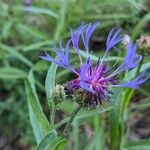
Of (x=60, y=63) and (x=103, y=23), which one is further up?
(x=103, y=23)

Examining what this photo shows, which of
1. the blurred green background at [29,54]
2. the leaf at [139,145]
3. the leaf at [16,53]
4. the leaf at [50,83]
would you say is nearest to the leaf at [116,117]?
the leaf at [139,145]

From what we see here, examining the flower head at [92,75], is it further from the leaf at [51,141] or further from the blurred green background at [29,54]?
the blurred green background at [29,54]

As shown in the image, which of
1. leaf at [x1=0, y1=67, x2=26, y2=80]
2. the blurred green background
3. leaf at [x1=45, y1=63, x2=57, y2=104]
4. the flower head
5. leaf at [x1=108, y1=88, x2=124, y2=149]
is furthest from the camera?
the blurred green background

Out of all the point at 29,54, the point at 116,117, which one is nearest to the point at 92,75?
the point at 116,117

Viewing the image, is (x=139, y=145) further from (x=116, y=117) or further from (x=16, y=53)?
(x=16, y=53)

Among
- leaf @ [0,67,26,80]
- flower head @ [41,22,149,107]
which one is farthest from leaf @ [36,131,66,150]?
leaf @ [0,67,26,80]

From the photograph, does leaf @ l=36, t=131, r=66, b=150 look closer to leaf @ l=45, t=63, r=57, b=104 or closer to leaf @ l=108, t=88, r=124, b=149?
leaf @ l=45, t=63, r=57, b=104

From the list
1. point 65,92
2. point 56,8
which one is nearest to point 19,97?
point 56,8

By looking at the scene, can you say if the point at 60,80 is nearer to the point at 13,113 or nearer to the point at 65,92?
the point at 13,113
